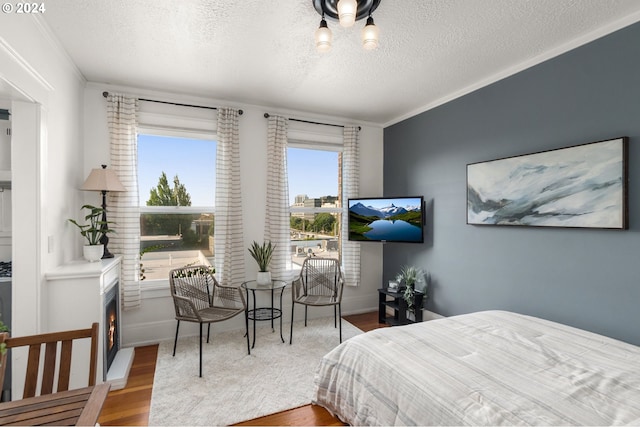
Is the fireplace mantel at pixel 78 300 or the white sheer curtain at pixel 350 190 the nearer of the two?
the fireplace mantel at pixel 78 300

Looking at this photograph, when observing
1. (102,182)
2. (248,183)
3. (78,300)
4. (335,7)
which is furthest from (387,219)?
(78,300)

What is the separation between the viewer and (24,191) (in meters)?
2.11

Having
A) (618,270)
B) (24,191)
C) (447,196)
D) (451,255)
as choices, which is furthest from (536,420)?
(24,191)

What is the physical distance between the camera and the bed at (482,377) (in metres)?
1.35

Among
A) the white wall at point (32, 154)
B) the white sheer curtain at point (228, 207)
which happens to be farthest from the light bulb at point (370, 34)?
the white sheer curtain at point (228, 207)

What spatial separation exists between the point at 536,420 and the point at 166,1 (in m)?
2.90

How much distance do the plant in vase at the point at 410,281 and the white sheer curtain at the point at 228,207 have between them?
1.95 m

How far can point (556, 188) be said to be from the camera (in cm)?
252

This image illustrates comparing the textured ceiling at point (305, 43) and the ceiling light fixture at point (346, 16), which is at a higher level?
the textured ceiling at point (305, 43)

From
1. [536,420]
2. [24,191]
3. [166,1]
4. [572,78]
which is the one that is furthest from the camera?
[572,78]

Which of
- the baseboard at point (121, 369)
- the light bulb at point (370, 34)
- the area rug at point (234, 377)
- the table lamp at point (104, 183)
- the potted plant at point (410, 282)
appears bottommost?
the area rug at point (234, 377)

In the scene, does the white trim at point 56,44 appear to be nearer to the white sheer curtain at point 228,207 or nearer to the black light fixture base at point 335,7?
the white sheer curtain at point 228,207

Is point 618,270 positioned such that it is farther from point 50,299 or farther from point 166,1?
point 50,299

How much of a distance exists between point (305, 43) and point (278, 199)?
190 centimetres
